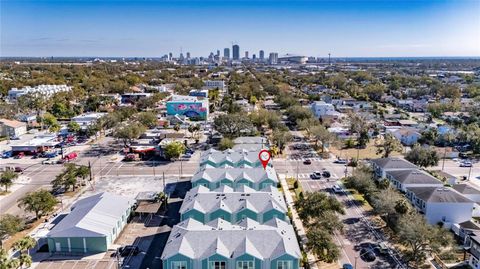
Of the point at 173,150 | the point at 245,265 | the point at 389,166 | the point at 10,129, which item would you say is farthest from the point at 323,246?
the point at 10,129

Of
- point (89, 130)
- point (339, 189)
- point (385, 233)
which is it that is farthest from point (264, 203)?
point (89, 130)

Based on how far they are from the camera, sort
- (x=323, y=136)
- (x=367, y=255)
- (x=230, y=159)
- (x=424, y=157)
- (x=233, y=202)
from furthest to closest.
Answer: (x=323, y=136)
(x=424, y=157)
(x=230, y=159)
(x=233, y=202)
(x=367, y=255)

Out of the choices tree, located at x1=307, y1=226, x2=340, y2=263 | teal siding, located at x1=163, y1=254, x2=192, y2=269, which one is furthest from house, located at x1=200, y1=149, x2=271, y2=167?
teal siding, located at x1=163, y1=254, x2=192, y2=269

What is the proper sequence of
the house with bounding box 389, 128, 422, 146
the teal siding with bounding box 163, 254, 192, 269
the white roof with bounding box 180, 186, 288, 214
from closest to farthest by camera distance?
the teal siding with bounding box 163, 254, 192, 269 < the white roof with bounding box 180, 186, 288, 214 < the house with bounding box 389, 128, 422, 146

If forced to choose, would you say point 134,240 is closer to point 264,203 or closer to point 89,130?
point 264,203

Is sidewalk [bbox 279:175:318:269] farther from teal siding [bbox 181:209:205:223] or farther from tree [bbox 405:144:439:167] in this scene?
tree [bbox 405:144:439:167]

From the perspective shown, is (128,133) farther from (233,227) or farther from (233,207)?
(233,227)
